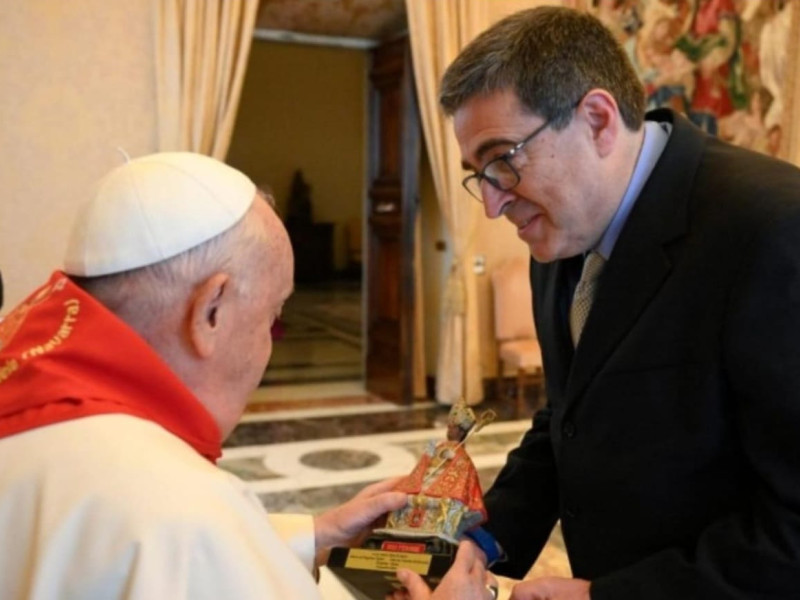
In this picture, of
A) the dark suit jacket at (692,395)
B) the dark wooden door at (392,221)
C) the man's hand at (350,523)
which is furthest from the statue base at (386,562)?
the dark wooden door at (392,221)

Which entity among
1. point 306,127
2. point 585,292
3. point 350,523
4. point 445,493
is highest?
point 585,292

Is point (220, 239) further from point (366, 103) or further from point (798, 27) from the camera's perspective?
point (366, 103)

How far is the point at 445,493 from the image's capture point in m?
1.45

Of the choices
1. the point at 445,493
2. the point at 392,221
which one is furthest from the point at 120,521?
the point at 392,221

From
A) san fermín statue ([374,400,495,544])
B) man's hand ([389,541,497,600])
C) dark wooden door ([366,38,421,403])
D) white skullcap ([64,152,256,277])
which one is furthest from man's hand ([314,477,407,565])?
dark wooden door ([366,38,421,403])

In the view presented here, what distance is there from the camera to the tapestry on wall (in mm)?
5336

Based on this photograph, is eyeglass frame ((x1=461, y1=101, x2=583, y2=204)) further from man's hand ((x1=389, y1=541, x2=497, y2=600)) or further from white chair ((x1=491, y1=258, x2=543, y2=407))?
white chair ((x1=491, y1=258, x2=543, y2=407))

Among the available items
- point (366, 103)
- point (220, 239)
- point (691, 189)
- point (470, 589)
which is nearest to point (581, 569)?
point (470, 589)

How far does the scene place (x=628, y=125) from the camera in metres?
1.40

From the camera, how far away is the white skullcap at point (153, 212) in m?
1.04

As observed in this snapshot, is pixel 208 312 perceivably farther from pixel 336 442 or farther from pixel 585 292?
pixel 336 442

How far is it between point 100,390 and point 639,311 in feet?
2.75

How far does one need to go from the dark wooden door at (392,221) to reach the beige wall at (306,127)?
765 centimetres

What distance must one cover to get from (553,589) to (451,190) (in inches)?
204
